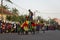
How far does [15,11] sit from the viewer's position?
103312 mm

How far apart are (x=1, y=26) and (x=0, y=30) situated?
79cm

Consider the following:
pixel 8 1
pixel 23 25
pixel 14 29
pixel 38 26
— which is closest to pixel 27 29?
pixel 23 25

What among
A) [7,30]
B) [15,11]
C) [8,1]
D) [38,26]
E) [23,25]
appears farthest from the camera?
[15,11]

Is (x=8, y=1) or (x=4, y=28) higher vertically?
(x=8, y=1)

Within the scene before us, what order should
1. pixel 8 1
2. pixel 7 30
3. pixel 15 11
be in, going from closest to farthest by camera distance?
pixel 7 30 → pixel 8 1 → pixel 15 11

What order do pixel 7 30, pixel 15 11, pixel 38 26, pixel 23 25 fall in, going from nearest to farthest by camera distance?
pixel 23 25 < pixel 7 30 < pixel 38 26 < pixel 15 11

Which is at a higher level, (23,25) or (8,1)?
(8,1)

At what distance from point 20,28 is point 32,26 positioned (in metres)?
1.33

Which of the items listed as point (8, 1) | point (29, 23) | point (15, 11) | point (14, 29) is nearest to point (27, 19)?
point (29, 23)

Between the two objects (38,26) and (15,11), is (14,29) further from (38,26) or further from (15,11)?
(15,11)

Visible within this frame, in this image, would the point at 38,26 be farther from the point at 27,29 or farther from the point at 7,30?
the point at 27,29

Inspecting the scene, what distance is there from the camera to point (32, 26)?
89.0 feet

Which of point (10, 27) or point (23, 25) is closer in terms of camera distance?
point (23, 25)

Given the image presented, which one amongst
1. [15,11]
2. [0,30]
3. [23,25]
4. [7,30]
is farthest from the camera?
[15,11]
